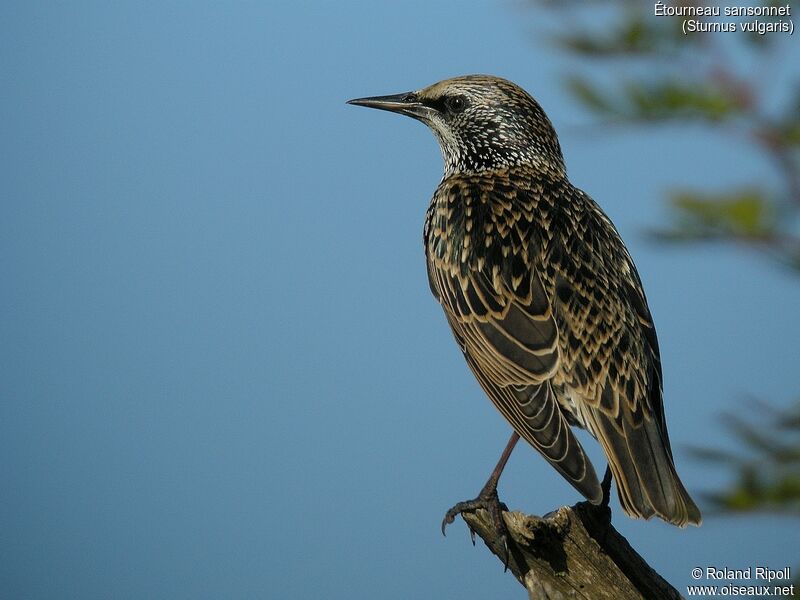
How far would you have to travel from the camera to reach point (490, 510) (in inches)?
166

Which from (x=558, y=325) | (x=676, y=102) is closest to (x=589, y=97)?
(x=676, y=102)

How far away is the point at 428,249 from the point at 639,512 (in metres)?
1.87

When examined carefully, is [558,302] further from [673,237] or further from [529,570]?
[673,237]

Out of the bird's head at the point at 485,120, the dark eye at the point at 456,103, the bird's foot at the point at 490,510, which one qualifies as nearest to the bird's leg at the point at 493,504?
the bird's foot at the point at 490,510

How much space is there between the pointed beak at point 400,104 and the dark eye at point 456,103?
4.9 inches

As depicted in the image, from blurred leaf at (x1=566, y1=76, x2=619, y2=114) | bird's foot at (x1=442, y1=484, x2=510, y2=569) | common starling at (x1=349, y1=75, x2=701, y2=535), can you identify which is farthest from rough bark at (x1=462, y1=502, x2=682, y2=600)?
blurred leaf at (x1=566, y1=76, x2=619, y2=114)

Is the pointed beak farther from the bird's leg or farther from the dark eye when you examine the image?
the bird's leg

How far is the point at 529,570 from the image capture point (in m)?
3.90

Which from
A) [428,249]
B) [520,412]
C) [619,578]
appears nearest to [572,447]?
→ [520,412]

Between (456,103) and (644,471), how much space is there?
8.06ft

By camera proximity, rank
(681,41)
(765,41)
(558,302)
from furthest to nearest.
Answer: (558,302) < (765,41) < (681,41)

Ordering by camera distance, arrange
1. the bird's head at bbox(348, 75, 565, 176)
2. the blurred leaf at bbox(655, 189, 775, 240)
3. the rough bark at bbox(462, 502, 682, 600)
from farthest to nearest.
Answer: the bird's head at bbox(348, 75, 565, 176), the rough bark at bbox(462, 502, 682, 600), the blurred leaf at bbox(655, 189, 775, 240)

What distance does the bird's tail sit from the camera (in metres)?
3.82

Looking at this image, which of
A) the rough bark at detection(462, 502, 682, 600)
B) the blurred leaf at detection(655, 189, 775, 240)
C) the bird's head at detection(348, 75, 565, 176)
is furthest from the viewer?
the bird's head at detection(348, 75, 565, 176)
